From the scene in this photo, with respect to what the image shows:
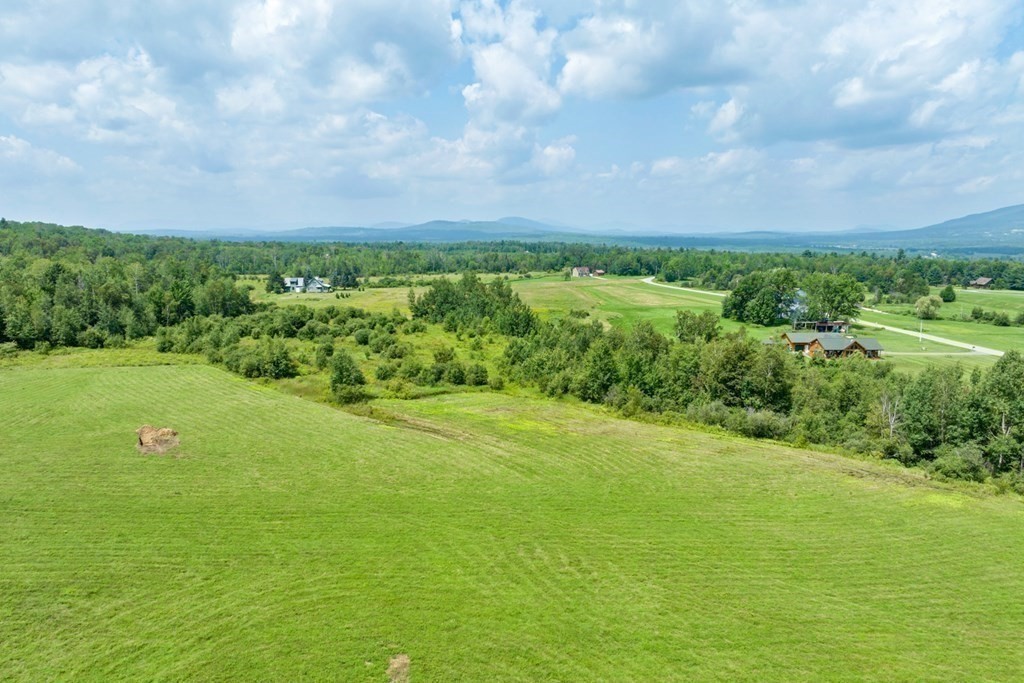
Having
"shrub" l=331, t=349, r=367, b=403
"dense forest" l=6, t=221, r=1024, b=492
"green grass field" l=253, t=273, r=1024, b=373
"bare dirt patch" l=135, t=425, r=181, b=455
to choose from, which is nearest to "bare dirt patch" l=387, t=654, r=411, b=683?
"bare dirt patch" l=135, t=425, r=181, b=455

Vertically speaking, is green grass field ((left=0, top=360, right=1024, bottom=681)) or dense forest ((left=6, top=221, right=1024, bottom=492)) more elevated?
dense forest ((left=6, top=221, right=1024, bottom=492))

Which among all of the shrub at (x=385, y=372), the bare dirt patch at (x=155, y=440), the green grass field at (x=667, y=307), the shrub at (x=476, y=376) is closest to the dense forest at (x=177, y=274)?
the green grass field at (x=667, y=307)

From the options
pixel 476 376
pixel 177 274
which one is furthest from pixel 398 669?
pixel 177 274

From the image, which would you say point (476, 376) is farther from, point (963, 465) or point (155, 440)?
point (963, 465)

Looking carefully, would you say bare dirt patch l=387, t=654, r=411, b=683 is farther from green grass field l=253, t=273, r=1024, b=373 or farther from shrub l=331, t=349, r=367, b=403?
→ green grass field l=253, t=273, r=1024, b=373

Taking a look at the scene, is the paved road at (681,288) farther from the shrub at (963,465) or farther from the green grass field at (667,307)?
the shrub at (963,465)

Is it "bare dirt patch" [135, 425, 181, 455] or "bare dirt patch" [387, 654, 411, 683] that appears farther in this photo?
"bare dirt patch" [135, 425, 181, 455]
